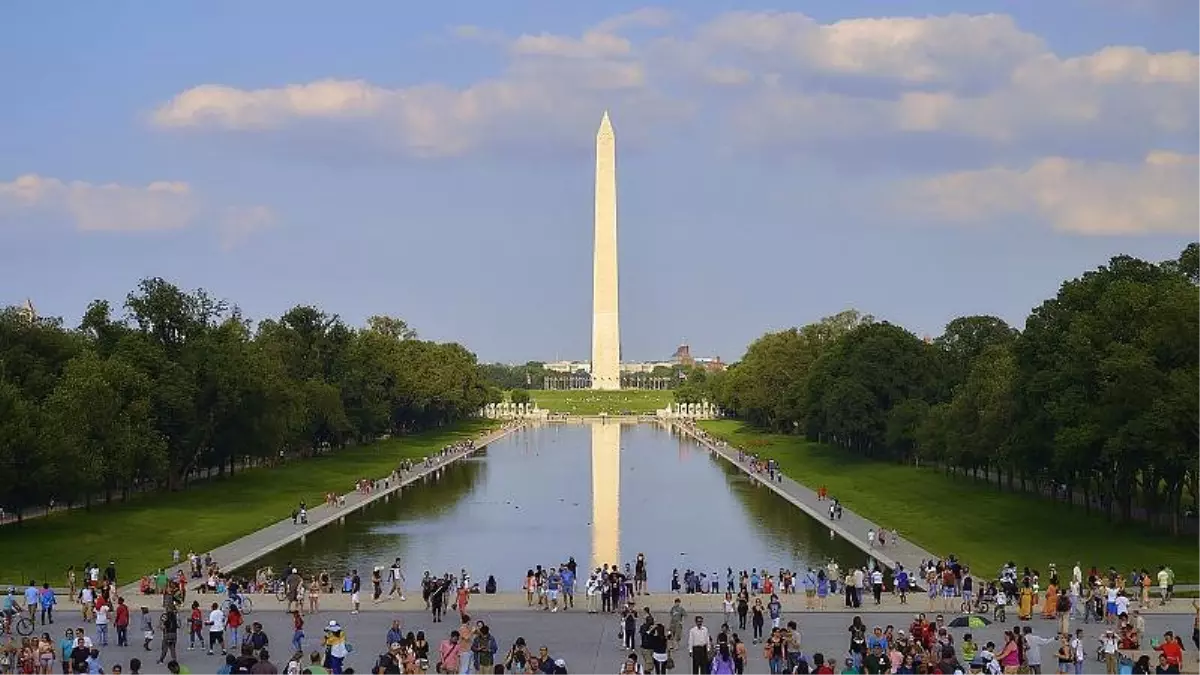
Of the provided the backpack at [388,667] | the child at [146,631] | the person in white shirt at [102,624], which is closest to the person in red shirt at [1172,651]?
the backpack at [388,667]

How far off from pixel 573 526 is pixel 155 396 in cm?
2079

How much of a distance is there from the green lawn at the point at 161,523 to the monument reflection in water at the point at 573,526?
365 cm

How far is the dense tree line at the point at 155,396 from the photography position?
48250mm

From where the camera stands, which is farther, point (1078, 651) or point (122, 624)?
point (122, 624)

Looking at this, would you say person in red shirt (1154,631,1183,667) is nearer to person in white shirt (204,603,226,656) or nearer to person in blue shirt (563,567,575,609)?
person in blue shirt (563,567,575,609)

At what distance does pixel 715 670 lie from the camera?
20609mm

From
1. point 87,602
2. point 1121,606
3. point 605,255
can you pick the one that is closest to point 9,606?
point 87,602

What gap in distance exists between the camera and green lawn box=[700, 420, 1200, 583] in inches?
1556

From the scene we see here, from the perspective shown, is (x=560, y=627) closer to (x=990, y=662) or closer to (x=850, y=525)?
(x=990, y=662)

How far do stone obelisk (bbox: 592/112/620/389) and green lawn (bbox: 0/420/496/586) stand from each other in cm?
8662

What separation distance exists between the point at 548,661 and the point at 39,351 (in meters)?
46.7

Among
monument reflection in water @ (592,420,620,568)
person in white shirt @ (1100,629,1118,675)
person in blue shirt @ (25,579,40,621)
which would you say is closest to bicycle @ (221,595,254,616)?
person in blue shirt @ (25,579,40,621)

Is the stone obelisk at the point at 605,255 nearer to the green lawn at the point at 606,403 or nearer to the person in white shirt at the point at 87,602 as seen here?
the green lawn at the point at 606,403

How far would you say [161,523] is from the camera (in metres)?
50.3
